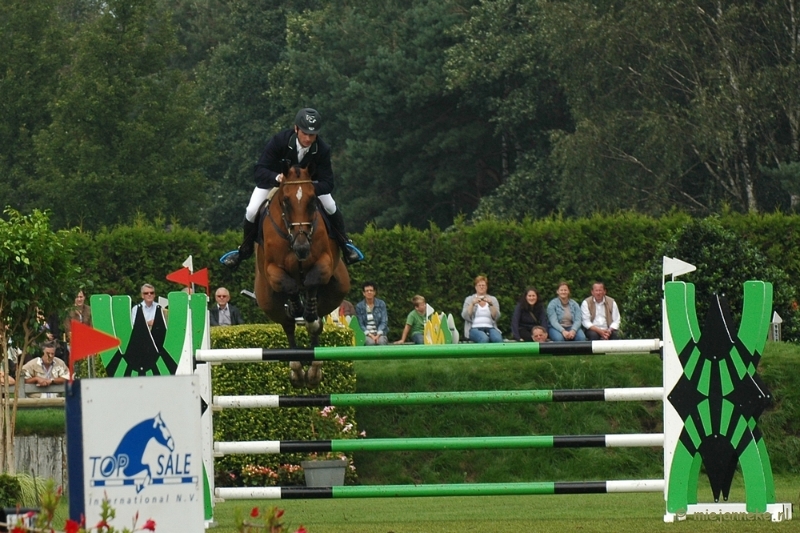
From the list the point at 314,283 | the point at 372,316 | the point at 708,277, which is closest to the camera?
the point at 314,283

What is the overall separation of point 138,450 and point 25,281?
17.1 ft

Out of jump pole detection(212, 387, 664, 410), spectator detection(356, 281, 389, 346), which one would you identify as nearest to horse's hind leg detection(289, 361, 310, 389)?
jump pole detection(212, 387, 664, 410)

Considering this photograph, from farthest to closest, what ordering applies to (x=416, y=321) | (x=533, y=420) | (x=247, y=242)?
1. (x=416, y=321)
2. (x=533, y=420)
3. (x=247, y=242)

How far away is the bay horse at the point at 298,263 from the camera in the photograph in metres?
8.16

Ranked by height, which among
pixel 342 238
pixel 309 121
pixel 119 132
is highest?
pixel 119 132

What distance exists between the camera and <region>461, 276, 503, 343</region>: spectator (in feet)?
48.0

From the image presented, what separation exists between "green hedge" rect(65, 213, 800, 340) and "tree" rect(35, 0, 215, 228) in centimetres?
1181

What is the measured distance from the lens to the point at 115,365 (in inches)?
259

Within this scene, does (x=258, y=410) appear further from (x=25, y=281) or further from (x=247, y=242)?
(x=25, y=281)

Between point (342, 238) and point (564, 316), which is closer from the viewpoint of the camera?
point (342, 238)

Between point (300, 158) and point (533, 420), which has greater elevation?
point (300, 158)

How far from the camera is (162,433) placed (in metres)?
3.80

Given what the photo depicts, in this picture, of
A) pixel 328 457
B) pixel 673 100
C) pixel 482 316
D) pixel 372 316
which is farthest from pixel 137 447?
pixel 673 100

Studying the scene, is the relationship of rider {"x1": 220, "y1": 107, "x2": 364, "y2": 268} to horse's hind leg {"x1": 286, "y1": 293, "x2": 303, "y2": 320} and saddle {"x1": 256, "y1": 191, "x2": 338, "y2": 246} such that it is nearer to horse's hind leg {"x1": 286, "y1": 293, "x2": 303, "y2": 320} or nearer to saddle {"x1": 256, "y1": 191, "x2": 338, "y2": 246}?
saddle {"x1": 256, "y1": 191, "x2": 338, "y2": 246}
